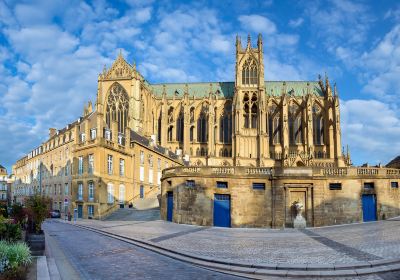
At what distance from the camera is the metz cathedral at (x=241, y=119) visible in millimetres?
66312

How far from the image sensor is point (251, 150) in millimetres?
68188

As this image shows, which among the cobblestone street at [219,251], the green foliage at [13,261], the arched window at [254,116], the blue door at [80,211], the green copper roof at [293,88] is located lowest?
the blue door at [80,211]

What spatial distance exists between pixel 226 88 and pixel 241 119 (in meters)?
14.8

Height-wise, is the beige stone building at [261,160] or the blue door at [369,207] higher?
the beige stone building at [261,160]

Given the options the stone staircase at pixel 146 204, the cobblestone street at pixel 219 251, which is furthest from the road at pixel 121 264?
the stone staircase at pixel 146 204

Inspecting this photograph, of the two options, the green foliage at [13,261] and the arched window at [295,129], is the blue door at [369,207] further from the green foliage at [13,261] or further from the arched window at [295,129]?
the arched window at [295,129]

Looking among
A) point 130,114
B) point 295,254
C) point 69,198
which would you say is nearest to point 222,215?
point 295,254

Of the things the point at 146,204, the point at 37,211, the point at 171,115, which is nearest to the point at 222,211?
the point at 37,211

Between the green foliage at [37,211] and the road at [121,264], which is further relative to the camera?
the green foliage at [37,211]

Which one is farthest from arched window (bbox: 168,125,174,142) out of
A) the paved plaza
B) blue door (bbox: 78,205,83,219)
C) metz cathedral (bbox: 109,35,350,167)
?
the paved plaza

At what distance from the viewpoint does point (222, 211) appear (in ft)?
86.7

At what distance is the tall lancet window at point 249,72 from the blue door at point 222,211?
160ft

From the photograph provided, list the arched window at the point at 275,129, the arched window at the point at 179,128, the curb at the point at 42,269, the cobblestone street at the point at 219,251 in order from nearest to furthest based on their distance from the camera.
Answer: the curb at the point at 42,269, the cobblestone street at the point at 219,251, the arched window at the point at 275,129, the arched window at the point at 179,128

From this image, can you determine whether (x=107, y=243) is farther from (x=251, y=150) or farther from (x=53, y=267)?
(x=251, y=150)
